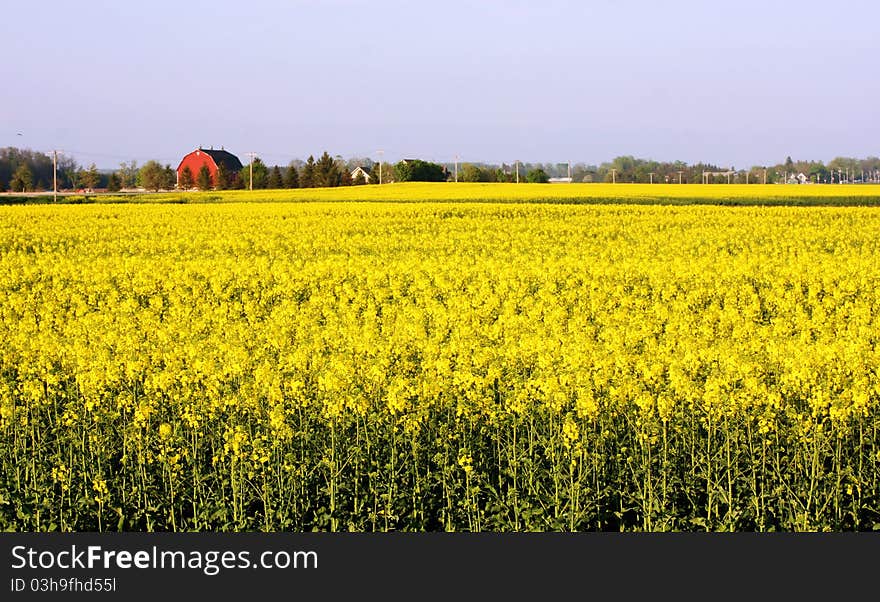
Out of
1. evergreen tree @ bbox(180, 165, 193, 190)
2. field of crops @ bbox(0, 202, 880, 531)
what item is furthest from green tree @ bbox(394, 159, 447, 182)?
field of crops @ bbox(0, 202, 880, 531)

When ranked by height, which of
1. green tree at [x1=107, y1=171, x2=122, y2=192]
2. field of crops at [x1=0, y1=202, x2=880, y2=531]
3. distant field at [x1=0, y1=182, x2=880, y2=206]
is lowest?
field of crops at [x1=0, y1=202, x2=880, y2=531]

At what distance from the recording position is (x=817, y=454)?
9.06 m

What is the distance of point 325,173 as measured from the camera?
11712 cm

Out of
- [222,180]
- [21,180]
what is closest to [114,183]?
[21,180]

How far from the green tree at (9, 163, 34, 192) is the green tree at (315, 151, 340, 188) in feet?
91.1

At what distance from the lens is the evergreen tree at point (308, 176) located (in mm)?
115812

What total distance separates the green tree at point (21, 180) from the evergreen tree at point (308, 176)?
26242 millimetres

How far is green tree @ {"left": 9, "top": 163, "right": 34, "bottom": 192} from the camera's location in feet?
376

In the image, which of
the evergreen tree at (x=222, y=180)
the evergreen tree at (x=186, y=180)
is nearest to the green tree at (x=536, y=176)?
the evergreen tree at (x=222, y=180)

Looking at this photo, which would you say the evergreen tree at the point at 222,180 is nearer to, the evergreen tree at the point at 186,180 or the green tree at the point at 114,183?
the evergreen tree at the point at 186,180

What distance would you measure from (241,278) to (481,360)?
11.7 meters

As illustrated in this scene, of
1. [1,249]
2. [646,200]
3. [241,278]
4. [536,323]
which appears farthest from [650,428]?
[646,200]

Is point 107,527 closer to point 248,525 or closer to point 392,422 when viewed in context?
point 248,525

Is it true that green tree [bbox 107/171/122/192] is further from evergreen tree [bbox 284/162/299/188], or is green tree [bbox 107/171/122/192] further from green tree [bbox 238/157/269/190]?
evergreen tree [bbox 284/162/299/188]
